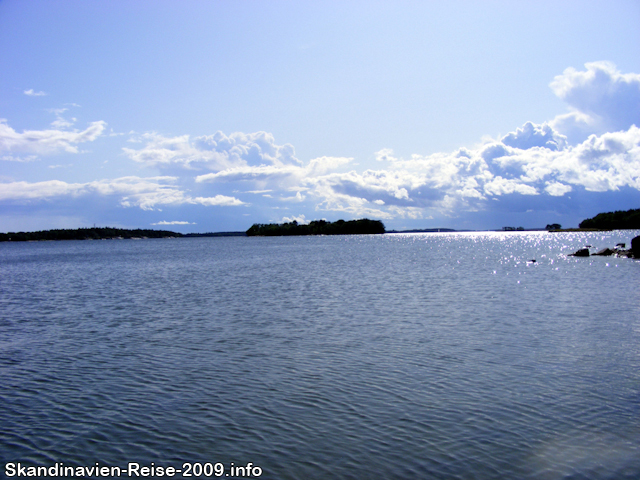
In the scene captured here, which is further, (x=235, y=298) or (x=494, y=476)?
(x=235, y=298)

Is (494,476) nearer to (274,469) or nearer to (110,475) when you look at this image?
(274,469)

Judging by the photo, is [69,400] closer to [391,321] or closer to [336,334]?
[336,334]

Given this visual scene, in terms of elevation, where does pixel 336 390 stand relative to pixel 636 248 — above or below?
below

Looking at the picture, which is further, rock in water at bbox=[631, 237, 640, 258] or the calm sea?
rock in water at bbox=[631, 237, 640, 258]

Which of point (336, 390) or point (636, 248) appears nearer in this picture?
point (336, 390)

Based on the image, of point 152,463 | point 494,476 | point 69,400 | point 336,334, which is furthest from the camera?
point 336,334

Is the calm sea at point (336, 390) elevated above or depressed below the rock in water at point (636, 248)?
below

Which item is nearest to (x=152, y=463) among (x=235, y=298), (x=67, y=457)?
(x=67, y=457)

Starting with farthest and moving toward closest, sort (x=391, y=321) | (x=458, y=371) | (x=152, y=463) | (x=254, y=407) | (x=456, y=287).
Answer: (x=456, y=287), (x=391, y=321), (x=458, y=371), (x=254, y=407), (x=152, y=463)

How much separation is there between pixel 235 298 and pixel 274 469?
→ 2778cm

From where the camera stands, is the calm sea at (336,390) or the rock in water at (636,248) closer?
the calm sea at (336,390)

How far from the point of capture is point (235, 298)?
37.1 meters

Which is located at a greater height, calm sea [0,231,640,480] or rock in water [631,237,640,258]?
rock in water [631,237,640,258]

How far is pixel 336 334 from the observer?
74.4ft
